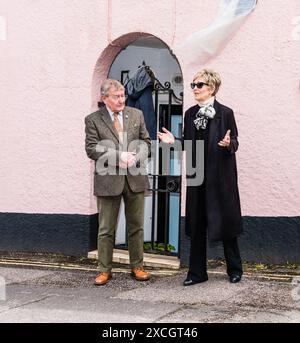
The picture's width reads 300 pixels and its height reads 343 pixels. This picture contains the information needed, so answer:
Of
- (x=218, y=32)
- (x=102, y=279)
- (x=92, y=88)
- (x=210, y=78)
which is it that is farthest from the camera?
(x=92, y=88)

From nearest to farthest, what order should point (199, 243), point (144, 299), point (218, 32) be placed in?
point (144, 299)
point (199, 243)
point (218, 32)

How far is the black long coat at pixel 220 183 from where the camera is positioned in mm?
6180

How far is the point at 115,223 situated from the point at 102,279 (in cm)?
58

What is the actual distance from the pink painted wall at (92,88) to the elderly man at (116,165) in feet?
3.76

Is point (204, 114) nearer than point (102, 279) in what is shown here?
Yes

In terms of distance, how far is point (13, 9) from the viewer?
8.33m

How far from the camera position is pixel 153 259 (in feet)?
25.1

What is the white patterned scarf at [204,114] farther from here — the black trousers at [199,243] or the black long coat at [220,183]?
the black trousers at [199,243]

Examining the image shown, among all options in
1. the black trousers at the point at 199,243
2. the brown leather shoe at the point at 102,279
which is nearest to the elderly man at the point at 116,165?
the brown leather shoe at the point at 102,279

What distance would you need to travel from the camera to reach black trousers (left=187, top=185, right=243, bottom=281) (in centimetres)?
631

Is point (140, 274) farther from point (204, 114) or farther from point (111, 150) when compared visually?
point (204, 114)

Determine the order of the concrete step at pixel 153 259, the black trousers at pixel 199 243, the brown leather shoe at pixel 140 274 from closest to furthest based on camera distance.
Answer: the black trousers at pixel 199 243 → the brown leather shoe at pixel 140 274 → the concrete step at pixel 153 259

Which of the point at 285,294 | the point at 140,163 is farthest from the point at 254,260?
the point at 140,163

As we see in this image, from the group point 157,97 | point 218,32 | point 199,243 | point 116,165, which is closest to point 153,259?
point 199,243
